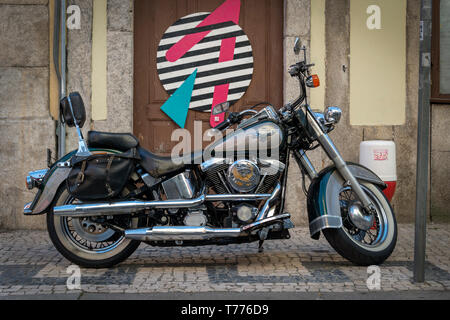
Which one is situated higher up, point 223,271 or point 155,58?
point 155,58

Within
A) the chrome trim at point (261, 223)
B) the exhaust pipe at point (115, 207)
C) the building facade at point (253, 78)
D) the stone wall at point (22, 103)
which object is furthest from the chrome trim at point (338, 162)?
the stone wall at point (22, 103)

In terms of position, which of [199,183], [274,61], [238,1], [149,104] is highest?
[238,1]

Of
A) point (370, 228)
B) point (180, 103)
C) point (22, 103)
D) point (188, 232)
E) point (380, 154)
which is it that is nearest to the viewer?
point (188, 232)

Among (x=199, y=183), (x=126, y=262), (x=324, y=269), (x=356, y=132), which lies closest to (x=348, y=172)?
(x=324, y=269)

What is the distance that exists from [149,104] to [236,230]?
320 cm

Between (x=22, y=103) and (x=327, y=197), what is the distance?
4015 millimetres

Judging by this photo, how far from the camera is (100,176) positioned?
4.46 metres

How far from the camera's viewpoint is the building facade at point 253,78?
6812 mm

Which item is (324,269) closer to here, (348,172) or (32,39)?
(348,172)

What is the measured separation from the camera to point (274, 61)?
23.9 ft

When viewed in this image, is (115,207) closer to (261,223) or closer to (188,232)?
(188,232)

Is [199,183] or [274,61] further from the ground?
[274,61]

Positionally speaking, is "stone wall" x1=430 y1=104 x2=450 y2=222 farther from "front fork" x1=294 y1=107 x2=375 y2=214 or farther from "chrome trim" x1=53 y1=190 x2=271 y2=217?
"chrome trim" x1=53 y1=190 x2=271 y2=217

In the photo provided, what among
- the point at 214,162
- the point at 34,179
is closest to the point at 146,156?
the point at 214,162
